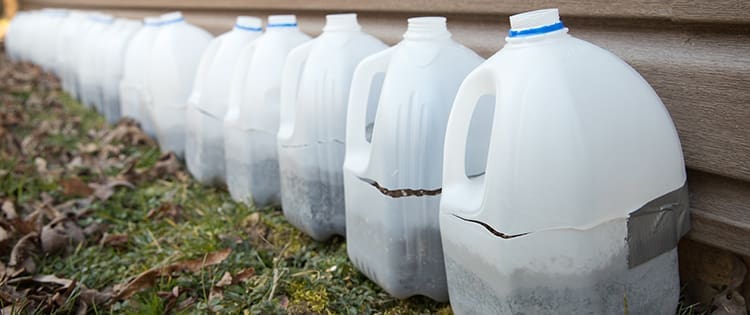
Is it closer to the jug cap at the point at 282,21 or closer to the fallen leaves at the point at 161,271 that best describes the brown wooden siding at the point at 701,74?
the jug cap at the point at 282,21

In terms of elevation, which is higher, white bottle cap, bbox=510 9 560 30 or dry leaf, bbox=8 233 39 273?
white bottle cap, bbox=510 9 560 30

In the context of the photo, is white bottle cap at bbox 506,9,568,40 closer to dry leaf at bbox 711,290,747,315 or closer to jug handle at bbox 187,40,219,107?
dry leaf at bbox 711,290,747,315

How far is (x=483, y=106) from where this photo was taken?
5.66 feet

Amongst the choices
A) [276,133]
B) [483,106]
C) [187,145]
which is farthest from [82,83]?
[483,106]

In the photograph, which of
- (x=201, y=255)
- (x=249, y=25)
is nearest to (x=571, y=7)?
(x=201, y=255)

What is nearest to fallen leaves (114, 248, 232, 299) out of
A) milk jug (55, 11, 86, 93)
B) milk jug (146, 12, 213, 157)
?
milk jug (146, 12, 213, 157)

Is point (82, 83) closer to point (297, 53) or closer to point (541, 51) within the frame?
point (297, 53)

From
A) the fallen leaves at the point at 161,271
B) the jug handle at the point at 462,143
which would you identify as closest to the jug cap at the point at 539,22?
the jug handle at the point at 462,143

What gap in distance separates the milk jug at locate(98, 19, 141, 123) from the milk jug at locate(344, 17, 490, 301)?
8.31 ft

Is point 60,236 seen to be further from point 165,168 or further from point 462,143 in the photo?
point 462,143

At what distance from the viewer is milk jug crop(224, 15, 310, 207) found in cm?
244

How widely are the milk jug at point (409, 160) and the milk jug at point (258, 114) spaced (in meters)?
0.63

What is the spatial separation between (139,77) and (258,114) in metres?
1.35

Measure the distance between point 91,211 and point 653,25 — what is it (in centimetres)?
195
